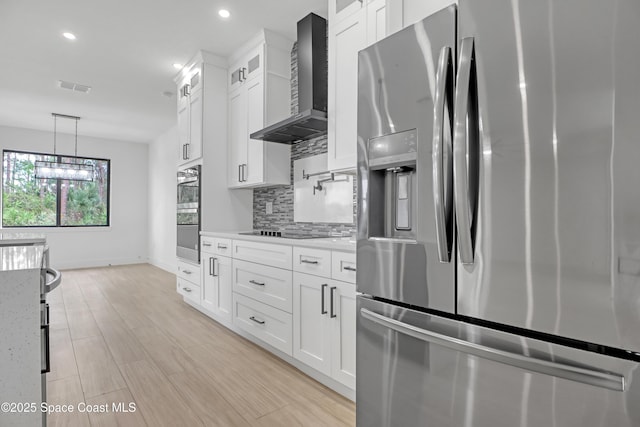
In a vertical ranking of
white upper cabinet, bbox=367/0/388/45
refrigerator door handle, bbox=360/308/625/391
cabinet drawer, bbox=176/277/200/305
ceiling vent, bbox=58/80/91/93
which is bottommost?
cabinet drawer, bbox=176/277/200/305

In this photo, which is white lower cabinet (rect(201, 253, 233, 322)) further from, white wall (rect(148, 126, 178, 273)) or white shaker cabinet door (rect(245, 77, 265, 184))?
white wall (rect(148, 126, 178, 273))

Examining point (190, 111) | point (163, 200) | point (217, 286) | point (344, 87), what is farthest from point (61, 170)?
point (344, 87)

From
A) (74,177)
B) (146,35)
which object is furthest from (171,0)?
(74,177)

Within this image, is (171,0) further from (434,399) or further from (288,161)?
(434,399)

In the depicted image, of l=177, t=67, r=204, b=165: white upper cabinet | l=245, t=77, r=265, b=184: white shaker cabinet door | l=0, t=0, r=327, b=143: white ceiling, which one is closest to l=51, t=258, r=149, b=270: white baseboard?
l=0, t=0, r=327, b=143: white ceiling

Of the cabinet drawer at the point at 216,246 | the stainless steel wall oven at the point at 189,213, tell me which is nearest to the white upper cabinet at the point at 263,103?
the stainless steel wall oven at the point at 189,213

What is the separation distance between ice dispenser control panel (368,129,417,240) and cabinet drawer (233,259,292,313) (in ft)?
4.10

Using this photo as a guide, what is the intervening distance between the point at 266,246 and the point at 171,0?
7.04 feet

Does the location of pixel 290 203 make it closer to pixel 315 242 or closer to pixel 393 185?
pixel 315 242

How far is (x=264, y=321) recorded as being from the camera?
267 centimetres

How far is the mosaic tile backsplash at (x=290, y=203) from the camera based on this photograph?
10.0 feet

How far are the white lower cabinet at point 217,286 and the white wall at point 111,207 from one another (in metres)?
4.88

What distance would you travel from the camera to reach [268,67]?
336 cm

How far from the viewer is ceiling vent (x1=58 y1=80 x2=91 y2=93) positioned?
4.45 m
